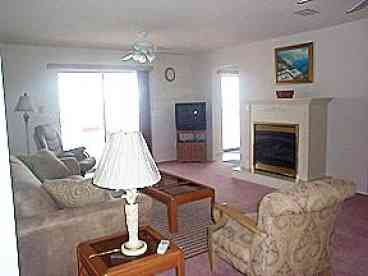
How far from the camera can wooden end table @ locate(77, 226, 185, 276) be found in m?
1.75

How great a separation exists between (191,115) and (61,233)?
5286 mm

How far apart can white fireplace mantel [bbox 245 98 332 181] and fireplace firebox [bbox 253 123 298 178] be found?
0.36 feet

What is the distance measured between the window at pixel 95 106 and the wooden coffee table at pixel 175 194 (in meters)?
2.61

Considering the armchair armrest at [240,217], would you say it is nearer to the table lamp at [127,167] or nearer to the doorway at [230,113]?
the table lamp at [127,167]

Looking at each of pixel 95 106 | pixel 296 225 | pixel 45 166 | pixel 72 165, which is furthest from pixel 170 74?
pixel 296 225

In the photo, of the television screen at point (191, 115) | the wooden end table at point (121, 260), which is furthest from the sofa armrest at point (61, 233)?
the television screen at point (191, 115)

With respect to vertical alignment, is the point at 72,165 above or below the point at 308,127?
below

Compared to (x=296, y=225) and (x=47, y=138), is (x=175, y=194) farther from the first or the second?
(x=47, y=138)

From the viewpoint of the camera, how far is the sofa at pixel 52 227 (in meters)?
2.19

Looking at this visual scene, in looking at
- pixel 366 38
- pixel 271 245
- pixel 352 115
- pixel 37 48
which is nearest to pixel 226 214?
pixel 271 245

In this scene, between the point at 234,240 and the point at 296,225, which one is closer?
the point at 296,225

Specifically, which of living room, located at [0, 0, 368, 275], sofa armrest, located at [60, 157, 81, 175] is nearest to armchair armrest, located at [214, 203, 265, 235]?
living room, located at [0, 0, 368, 275]

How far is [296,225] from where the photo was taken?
2.06m

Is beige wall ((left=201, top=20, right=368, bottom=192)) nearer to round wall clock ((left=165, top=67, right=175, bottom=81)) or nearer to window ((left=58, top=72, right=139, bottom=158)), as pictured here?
round wall clock ((left=165, top=67, right=175, bottom=81))
